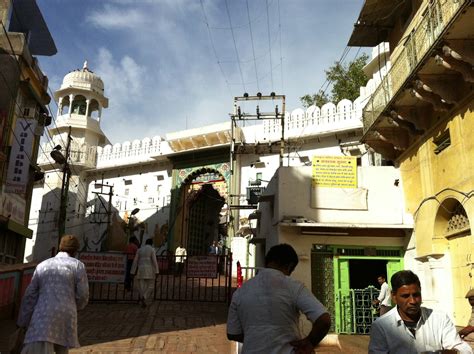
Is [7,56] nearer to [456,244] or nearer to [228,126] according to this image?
[228,126]

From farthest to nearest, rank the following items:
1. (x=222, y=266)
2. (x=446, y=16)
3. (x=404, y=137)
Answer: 1. (x=222, y=266)
2. (x=404, y=137)
3. (x=446, y=16)

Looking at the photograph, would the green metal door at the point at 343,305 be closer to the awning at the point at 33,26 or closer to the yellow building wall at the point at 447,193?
the yellow building wall at the point at 447,193

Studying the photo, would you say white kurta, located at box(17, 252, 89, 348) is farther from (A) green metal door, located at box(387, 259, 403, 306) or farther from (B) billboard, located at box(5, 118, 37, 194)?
(B) billboard, located at box(5, 118, 37, 194)

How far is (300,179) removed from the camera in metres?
10.8

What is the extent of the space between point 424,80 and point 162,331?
664 centimetres

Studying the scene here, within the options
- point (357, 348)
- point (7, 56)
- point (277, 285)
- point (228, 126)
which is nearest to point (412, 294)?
point (277, 285)

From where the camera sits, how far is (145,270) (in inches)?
383

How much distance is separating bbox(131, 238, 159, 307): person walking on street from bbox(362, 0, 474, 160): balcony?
6.21m

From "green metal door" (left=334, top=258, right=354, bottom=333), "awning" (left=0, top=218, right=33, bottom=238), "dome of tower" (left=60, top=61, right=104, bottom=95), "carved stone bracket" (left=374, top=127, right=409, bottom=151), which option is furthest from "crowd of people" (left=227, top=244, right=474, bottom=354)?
"dome of tower" (left=60, top=61, right=104, bottom=95)

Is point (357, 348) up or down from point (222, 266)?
down

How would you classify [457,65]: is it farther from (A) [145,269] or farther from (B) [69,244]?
(A) [145,269]

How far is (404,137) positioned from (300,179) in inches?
106

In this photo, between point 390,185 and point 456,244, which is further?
point 390,185

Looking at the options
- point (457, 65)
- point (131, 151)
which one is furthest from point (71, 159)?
point (457, 65)
